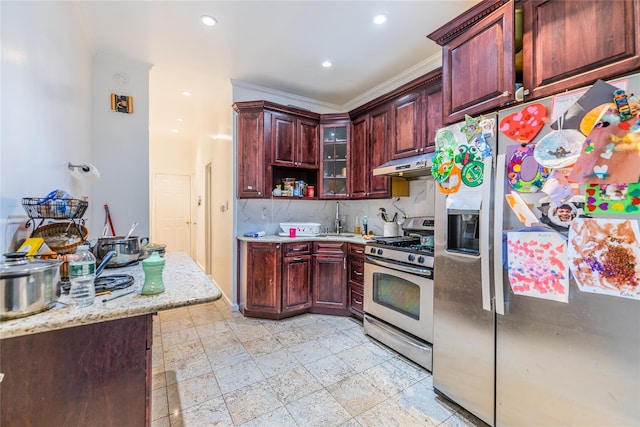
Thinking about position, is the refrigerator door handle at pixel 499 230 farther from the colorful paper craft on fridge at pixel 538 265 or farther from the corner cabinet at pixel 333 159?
the corner cabinet at pixel 333 159

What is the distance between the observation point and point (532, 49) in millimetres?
1408

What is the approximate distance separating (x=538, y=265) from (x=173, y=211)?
6574 mm

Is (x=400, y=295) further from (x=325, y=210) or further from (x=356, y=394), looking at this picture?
(x=325, y=210)

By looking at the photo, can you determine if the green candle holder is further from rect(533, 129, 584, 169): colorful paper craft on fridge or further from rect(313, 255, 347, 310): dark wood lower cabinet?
rect(313, 255, 347, 310): dark wood lower cabinet

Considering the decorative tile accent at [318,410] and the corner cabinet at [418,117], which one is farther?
the corner cabinet at [418,117]

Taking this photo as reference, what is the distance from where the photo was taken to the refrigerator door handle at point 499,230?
4.75 feet

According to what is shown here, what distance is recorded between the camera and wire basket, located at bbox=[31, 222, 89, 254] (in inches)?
51.2

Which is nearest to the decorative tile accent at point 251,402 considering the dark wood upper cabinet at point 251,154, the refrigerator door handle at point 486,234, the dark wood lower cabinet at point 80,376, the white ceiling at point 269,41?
the dark wood lower cabinet at point 80,376

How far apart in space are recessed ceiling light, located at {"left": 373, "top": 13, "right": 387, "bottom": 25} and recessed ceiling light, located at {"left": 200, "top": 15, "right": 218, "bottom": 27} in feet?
4.54

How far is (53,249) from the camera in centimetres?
128

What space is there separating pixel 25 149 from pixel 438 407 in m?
2.78

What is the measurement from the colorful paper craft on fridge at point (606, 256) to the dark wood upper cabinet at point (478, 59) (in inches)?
30.6

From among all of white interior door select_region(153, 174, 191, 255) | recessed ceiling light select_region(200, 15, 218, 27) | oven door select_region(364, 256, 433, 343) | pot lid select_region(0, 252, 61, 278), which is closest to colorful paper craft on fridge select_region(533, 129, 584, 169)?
oven door select_region(364, 256, 433, 343)

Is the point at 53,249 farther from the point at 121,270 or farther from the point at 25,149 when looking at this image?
the point at 25,149
